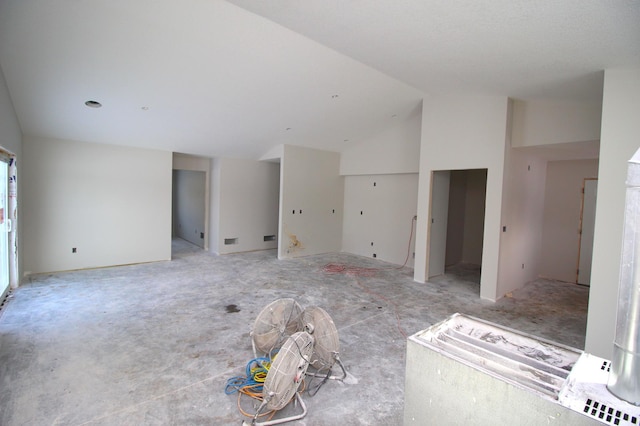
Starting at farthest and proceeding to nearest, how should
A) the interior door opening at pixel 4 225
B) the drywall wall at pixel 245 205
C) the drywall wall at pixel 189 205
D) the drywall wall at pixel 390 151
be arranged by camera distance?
the drywall wall at pixel 189 205, the drywall wall at pixel 245 205, the drywall wall at pixel 390 151, the interior door opening at pixel 4 225

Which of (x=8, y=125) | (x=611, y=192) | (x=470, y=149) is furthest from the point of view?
(x=470, y=149)

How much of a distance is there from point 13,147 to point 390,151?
253 inches

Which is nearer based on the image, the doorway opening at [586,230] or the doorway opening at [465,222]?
the doorway opening at [586,230]

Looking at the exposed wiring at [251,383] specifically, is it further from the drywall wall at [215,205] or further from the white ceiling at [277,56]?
the drywall wall at [215,205]

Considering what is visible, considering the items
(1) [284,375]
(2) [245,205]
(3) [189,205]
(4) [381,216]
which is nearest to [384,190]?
(4) [381,216]

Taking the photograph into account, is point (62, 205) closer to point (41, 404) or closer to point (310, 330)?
point (41, 404)

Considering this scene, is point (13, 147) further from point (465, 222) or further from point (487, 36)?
point (465, 222)

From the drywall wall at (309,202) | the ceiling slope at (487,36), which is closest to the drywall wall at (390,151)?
the drywall wall at (309,202)

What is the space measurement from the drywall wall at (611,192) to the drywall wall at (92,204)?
7094 mm

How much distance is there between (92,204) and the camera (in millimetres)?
5941

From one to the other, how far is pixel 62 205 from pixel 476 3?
6.82 meters

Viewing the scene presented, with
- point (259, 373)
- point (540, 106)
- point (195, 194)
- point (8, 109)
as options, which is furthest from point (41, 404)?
point (195, 194)

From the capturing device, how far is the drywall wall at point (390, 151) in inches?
257

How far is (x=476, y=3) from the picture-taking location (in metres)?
2.47
